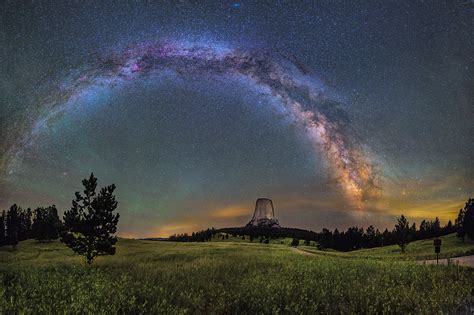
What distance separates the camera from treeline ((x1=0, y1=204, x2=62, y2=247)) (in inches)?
3506

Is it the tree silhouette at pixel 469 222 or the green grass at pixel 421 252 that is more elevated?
the tree silhouette at pixel 469 222

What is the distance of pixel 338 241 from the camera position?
113 m

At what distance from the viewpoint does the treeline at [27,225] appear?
8906cm

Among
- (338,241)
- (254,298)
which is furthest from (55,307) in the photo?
(338,241)

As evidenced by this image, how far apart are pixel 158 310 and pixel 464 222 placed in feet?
325

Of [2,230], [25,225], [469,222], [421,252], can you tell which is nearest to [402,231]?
[421,252]

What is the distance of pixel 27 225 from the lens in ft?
407

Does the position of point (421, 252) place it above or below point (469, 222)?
below

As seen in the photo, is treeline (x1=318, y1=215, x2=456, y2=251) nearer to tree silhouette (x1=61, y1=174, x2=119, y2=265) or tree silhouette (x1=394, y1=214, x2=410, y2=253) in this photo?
tree silhouette (x1=394, y1=214, x2=410, y2=253)

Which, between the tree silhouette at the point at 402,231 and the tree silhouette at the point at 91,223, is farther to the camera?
the tree silhouette at the point at 402,231

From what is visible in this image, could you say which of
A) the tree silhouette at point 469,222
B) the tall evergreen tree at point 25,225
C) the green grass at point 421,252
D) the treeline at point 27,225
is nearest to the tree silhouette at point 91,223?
the green grass at point 421,252

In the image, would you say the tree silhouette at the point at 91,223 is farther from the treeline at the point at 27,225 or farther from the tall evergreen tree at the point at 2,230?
the tall evergreen tree at the point at 2,230

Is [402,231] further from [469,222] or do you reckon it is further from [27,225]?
[27,225]

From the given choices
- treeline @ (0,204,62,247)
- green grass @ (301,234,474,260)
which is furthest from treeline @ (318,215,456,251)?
treeline @ (0,204,62,247)
